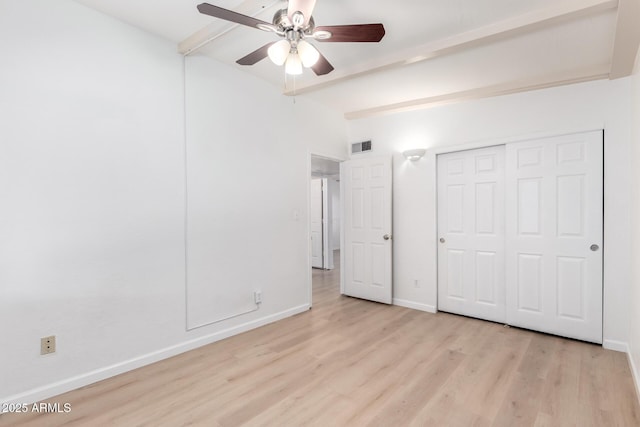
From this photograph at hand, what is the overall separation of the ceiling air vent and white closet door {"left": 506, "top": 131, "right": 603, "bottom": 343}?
1786 mm

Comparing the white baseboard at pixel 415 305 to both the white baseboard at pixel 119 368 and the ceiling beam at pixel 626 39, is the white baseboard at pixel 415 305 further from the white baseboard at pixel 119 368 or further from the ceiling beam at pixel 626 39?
the ceiling beam at pixel 626 39

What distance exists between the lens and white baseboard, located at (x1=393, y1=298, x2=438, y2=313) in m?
4.03

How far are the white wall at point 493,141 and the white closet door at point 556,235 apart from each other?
95 millimetres

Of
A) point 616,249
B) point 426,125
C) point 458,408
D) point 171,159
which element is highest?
point 426,125

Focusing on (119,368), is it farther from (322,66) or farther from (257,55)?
(322,66)

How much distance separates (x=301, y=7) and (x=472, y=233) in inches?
123

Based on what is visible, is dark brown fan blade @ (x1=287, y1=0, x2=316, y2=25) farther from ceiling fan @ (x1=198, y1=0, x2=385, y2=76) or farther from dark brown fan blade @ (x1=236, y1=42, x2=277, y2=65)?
dark brown fan blade @ (x1=236, y1=42, x2=277, y2=65)

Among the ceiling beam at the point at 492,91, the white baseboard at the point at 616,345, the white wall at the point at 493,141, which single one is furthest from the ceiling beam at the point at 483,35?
the white baseboard at the point at 616,345

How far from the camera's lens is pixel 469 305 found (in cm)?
381

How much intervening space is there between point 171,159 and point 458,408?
291 centimetres

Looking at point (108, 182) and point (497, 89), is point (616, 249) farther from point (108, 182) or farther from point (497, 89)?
point (108, 182)

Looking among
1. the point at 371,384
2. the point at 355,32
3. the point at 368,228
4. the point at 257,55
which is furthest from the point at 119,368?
the point at 368,228

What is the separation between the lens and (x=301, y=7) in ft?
5.63

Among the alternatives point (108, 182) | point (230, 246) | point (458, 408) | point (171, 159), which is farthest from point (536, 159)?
point (108, 182)
